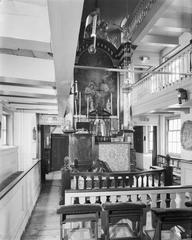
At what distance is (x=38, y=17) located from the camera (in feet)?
4.01

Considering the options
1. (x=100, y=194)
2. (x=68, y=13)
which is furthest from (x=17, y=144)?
(x=68, y=13)

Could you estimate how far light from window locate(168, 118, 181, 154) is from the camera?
7809 mm

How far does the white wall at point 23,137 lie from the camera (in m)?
4.64

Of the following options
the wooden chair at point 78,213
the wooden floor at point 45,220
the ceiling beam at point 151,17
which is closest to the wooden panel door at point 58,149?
the wooden floor at point 45,220

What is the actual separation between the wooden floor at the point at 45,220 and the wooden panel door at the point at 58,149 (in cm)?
238

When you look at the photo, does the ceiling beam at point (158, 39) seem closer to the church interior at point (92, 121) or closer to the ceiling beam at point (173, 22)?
the church interior at point (92, 121)

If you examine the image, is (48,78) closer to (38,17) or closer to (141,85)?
(38,17)

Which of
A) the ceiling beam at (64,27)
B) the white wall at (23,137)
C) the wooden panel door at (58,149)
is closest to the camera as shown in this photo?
the ceiling beam at (64,27)

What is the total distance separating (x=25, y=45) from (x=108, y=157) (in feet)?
19.2

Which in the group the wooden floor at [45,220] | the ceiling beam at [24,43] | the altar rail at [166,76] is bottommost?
the wooden floor at [45,220]

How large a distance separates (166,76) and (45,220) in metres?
4.61

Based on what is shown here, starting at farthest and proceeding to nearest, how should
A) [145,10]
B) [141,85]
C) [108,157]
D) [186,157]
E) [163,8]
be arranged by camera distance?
[141,85] → [108,157] → [186,157] → [145,10] → [163,8]

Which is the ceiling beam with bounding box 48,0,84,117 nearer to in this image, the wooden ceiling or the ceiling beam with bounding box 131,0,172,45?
the wooden ceiling

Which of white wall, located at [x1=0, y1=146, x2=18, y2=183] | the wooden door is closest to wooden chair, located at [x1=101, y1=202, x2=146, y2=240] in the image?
white wall, located at [x1=0, y1=146, x2=18, y2=183]
